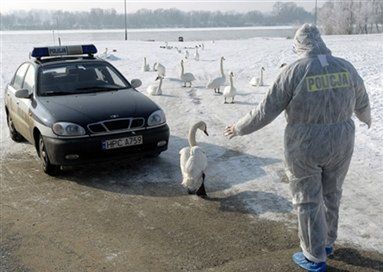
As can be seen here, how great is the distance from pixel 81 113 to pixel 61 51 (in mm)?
2510

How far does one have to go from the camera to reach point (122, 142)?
7.02 m

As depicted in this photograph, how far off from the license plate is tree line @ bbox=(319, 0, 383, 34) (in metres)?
93.7

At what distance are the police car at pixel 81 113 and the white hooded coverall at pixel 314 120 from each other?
127 inches

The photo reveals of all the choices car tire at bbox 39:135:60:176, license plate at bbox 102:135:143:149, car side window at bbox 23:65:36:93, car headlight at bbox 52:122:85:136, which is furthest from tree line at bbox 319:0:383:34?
car headlight at bbox 52:122:85:136

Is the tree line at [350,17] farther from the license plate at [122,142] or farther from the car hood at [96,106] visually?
the license plate at [122,142]

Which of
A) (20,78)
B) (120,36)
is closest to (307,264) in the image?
(20,78)

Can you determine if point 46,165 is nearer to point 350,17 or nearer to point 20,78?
point 20,78

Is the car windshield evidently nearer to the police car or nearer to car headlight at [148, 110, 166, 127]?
the police car

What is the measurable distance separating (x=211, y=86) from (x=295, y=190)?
989 centimetres

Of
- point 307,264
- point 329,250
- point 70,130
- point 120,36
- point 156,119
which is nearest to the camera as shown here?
point 307,264

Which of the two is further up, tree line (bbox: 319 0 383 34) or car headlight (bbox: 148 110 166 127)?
tree line (bbox: 319 0 383 34)

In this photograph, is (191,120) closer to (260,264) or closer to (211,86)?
(211,86)

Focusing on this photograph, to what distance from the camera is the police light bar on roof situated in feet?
29.3

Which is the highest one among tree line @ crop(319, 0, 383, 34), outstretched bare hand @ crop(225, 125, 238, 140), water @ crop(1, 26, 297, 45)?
tree line @ crop(319, 0, 383, 34)
